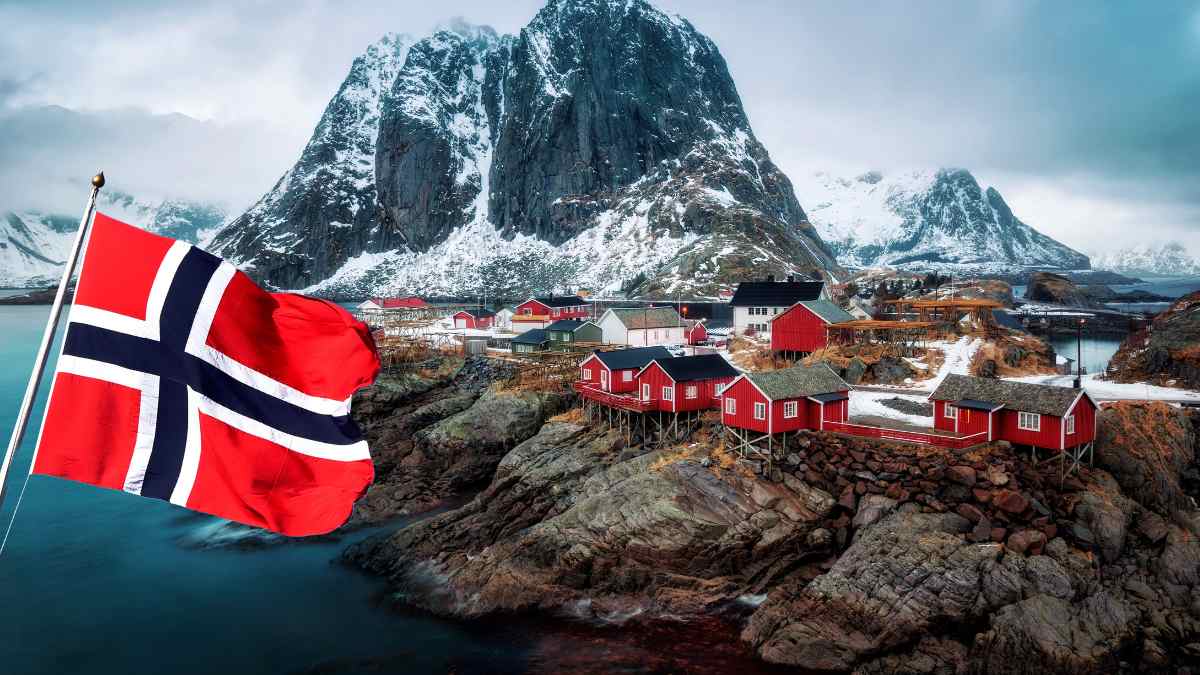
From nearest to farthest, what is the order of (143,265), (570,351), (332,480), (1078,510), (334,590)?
1. (143,265)
2. (332,480)
3. (1078,510)
4. (334,590)
5. (570,351)

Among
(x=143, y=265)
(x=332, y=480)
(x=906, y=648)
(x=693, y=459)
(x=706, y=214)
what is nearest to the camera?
(x=143, y=265)

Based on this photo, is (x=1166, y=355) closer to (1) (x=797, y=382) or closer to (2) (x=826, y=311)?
(2) (x=826, y=311)

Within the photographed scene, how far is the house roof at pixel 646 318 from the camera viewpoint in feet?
224

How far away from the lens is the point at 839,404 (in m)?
31.8

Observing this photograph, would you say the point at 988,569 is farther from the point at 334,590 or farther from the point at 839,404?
the point at 334,590

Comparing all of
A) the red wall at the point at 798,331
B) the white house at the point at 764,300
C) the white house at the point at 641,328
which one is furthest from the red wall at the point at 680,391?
the white house at the point at 764,300

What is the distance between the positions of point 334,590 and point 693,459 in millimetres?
15794

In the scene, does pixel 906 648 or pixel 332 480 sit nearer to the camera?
pixel 332 480

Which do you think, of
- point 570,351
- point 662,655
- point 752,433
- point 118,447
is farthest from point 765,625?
point 570,351

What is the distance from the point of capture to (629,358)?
141 feet

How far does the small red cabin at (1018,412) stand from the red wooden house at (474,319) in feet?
239

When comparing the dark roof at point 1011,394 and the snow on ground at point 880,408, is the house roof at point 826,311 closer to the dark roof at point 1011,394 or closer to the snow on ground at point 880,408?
the snow on ground at point 880,408

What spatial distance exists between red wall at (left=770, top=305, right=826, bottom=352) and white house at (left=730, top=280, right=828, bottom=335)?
1654 centimetres

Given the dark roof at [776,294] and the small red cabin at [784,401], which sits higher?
the dark roof at [776,294]
